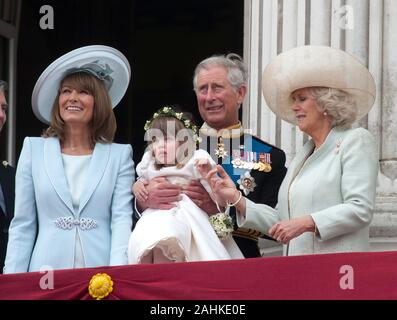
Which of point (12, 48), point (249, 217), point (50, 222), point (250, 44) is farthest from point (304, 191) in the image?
point (12, 48)

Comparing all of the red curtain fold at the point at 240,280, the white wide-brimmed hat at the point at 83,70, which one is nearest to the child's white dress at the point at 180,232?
the red curtain fold at the point at 240,280

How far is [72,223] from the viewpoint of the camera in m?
6.33

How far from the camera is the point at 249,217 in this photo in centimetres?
632

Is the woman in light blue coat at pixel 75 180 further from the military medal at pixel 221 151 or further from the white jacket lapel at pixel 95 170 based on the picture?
the military medal at pixel 221 151

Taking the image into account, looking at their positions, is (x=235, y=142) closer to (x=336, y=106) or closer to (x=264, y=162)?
(x=264, y=162)

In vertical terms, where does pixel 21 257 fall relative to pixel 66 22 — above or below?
below

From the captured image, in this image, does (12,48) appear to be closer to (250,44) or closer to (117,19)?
(117,19)

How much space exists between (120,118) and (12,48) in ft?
3.27

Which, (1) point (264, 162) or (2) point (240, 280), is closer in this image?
(2) point (240, 280)

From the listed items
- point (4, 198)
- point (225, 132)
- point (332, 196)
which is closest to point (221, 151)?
point (225, 132)

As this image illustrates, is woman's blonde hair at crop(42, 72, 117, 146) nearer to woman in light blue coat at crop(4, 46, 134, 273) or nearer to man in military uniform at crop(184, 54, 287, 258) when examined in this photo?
woman in light blue coat at crop(4, 46, 134, 273)

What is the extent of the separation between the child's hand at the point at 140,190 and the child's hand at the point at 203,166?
0.26 metres

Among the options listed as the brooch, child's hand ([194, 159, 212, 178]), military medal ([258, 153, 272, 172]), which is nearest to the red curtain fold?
child's hand ([194, 159, 212, 178])

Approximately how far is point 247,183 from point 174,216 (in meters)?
0.54
